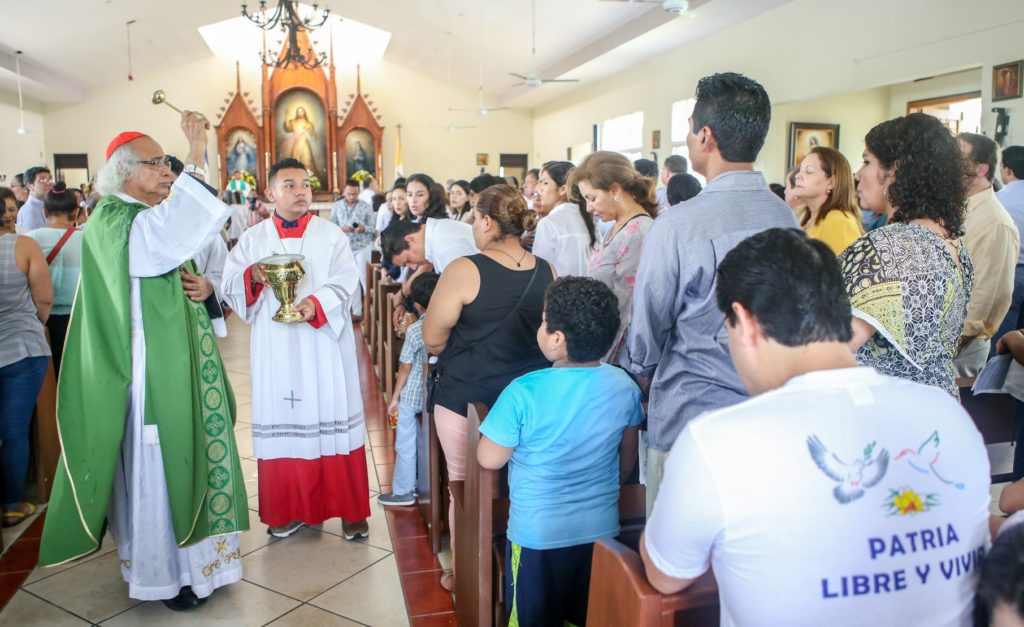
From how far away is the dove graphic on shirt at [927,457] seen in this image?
1021mm

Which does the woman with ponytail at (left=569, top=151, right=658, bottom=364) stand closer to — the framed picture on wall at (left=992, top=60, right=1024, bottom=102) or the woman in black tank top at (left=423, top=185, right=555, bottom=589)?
the woman in black tank top at (left=423, top=185, right=555, bottom=589)

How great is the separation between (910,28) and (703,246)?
5.97 m

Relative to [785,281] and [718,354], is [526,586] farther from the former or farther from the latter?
[785,281]

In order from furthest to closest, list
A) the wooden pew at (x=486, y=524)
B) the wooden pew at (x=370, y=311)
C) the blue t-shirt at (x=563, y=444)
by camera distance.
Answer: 1. the wooden pew at (x=370, y=311)
2. the wooden pew at (x=486, y=524)
3. the blue t-shirt at (x=563, y=444)

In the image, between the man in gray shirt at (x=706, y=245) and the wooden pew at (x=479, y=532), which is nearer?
the man in gray shirt at (x=706, y=245)

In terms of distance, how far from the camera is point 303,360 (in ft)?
10.1

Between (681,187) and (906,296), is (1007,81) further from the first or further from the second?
(906,296)

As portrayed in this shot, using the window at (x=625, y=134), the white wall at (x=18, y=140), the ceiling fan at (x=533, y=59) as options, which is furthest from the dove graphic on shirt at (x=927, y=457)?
the white wall at (x=18, y=140)

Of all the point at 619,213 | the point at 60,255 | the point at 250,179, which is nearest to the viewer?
the point at 619,213

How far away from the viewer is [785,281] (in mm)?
1102

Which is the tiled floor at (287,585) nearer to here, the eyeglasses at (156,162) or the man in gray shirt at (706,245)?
the man in gray shirt at (706,245)

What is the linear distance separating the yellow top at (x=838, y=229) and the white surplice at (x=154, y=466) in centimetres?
216

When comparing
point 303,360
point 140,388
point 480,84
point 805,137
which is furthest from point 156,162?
point 480,84

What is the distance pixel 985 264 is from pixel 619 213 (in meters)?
1.49
